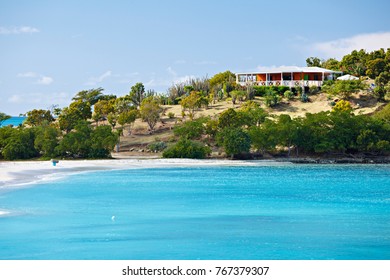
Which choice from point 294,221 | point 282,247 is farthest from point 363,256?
point 294,221

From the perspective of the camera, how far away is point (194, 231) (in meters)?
23.6

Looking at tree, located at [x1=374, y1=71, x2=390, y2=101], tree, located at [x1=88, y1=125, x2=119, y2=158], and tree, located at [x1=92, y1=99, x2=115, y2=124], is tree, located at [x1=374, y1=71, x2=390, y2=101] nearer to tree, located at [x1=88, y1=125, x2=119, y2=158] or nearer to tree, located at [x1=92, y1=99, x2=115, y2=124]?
tree, located at [x1=92, y1=99, x2=115, y2=124]

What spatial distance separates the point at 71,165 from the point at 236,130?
50.7 feet

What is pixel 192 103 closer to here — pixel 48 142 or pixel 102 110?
pixel 102 110

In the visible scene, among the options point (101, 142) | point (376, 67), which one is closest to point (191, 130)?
point (101, 142)

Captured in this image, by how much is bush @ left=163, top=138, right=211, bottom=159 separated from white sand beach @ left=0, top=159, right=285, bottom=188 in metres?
1.60

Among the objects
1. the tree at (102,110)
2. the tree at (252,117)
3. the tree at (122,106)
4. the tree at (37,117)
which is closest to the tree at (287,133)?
the tree at (252,117)

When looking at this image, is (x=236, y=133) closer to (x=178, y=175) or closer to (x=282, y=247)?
(x=178, y=175)

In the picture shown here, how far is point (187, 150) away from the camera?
57.3 metres

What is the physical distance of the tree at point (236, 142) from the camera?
55469mm

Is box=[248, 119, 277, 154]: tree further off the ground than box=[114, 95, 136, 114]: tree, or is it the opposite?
box=[114, 95, 136, 114]: tree

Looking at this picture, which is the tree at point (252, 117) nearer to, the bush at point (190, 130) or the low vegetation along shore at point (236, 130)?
the low vegetation along shore at point (236, 130)

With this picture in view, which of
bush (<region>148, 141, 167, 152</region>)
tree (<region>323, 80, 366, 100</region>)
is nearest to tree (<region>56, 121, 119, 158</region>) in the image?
bush (<region>148, 141, 167, 152</region>)

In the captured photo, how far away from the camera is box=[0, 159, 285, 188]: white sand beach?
143 feet
